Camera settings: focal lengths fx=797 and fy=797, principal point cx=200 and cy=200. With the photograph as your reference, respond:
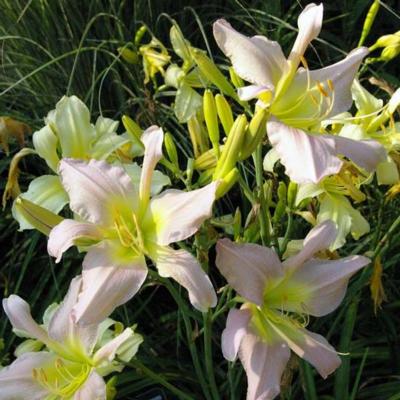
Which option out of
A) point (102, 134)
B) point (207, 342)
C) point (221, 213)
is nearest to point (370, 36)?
point (221, 213)

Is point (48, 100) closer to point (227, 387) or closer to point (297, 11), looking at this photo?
point (297, 11)

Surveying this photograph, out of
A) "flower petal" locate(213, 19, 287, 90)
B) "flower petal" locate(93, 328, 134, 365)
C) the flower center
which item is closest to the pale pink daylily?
"flower petal" locate(213, 19, 287, 90)

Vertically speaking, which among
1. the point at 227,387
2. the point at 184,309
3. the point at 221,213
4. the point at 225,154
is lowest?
the point at 227,387

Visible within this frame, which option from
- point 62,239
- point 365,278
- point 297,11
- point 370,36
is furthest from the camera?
point 370,36

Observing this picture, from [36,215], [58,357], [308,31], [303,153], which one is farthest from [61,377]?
[308,31]

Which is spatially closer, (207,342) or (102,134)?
(207,342)

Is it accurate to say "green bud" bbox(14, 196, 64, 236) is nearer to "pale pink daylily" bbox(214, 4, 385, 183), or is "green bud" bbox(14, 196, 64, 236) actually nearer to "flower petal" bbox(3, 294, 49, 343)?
"flower petal" bbox(3, 294, 49, 343)

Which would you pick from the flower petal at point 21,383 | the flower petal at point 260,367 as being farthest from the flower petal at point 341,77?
the flower petal at point 21,383

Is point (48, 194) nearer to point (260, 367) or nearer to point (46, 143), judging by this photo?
point (46, 143)
